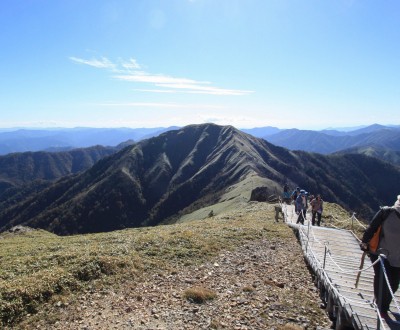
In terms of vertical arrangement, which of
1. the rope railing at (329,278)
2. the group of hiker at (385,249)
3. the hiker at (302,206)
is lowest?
the hiker at (302,206)

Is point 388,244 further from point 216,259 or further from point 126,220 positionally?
point 126,220

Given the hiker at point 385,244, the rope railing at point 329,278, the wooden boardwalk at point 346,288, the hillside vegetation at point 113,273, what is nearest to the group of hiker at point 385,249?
the hiker at point 385,244

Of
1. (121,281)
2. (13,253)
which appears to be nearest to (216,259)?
(121,281)

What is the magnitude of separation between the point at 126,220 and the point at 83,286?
190829 millimetres

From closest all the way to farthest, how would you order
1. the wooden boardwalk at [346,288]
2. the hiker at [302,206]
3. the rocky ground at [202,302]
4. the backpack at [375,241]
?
the backpack at [375,241]
the wooden boardwalk at [346,288]
the rocky ground at [202,302]
the hiker at [302,206]

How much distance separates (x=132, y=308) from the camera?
13117mm

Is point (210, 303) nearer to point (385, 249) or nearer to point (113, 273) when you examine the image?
point (113, 273)

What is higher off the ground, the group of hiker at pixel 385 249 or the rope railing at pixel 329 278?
the group of hiker at pixel 385 249

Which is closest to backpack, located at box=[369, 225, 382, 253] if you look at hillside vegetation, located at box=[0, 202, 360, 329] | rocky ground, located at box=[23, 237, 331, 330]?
rocky ground, located at box=[23, 237, 331, 330]

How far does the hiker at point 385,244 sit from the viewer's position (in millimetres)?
9938

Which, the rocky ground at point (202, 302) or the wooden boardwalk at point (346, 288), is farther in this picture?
the rocky ground at point (202, 302)

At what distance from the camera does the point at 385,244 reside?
1010 cm

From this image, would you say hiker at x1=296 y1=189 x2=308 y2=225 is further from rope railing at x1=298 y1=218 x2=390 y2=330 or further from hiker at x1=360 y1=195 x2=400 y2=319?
hiker at x1=360 y1=195 x2=400 y2=319

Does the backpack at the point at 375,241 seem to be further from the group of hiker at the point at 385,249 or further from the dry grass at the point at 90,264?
the dry grass at the point at 90,264
